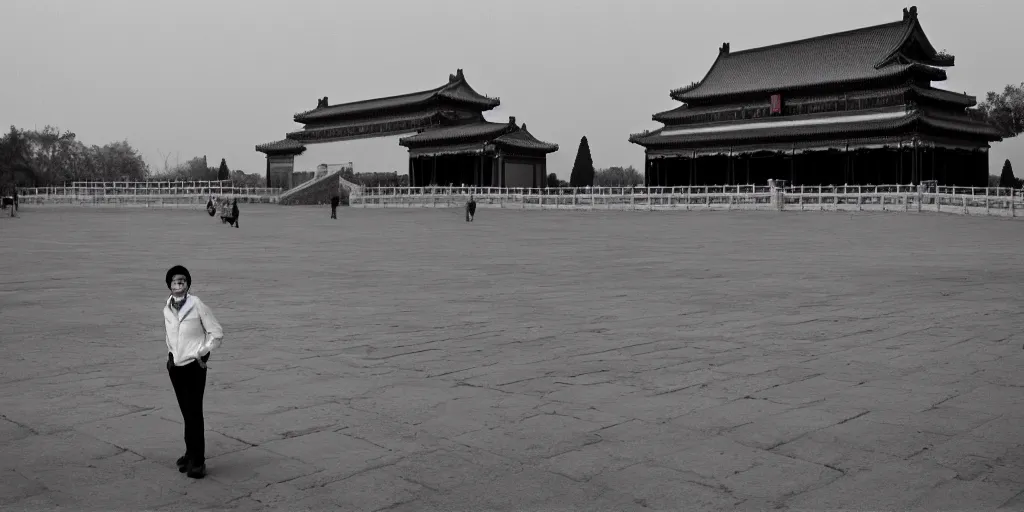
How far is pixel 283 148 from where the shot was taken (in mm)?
Result: 77188

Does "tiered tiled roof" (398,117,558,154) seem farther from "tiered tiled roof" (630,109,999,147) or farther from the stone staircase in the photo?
"tiered tiled roof" (630,109,999,147)

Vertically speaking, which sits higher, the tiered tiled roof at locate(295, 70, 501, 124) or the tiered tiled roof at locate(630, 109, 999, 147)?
the tiered tiled roof at locate(295, 70, 501, 124)

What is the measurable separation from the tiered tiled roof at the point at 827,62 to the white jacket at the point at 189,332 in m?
48.7

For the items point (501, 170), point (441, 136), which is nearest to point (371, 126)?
point (441, 136)

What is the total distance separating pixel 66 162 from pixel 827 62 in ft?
300

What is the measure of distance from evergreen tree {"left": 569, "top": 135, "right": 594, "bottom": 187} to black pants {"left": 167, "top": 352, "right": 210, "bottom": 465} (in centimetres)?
5855

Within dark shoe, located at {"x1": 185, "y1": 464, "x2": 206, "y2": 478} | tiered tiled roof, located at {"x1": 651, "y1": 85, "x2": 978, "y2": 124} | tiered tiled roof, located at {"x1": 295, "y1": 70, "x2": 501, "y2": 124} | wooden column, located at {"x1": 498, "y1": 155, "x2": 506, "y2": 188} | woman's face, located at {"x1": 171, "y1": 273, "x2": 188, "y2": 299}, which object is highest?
tiered tiled roof, located at {"x1": 295, "y1": 70, "x2": 501, "y2": 124}

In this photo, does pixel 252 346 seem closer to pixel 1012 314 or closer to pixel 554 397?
pixel 554 397

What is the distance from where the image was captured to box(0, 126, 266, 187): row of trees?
86.6 metres

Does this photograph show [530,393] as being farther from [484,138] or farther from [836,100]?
[484,138]

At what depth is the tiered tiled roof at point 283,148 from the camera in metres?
76.7

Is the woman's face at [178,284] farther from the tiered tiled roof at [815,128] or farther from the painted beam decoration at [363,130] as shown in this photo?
the painted beam decoration at [363,130]

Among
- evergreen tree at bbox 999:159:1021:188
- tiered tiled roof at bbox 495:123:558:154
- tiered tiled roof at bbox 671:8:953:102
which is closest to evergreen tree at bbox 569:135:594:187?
tiered tiled roof at bbox 495:123:558:154

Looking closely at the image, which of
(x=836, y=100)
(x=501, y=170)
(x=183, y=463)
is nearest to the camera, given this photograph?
(x=183, y=463)
